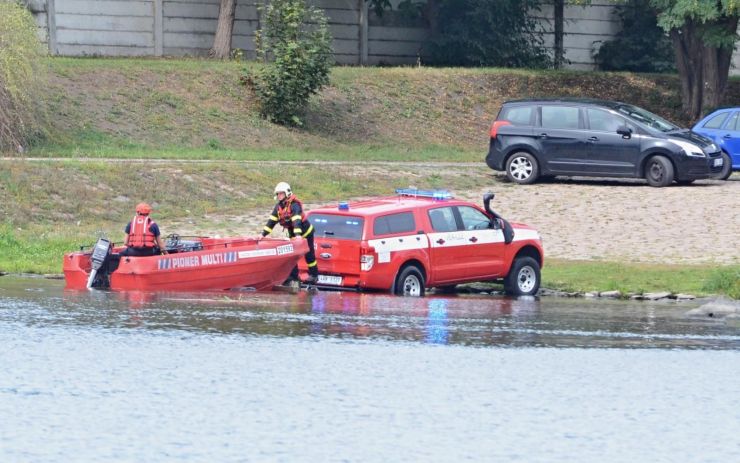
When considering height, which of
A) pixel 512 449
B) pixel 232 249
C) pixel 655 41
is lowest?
pixel 512 449

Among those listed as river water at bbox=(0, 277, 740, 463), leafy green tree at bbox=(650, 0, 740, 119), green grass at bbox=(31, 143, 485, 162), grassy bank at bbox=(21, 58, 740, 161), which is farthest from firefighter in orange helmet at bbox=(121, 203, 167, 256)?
leafy green tree at bbox=(650, 0, 740, 119)

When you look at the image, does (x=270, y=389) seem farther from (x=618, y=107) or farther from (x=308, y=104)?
(x=308, y=104)

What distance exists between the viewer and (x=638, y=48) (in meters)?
46.1

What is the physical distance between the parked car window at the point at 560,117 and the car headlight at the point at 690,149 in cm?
229

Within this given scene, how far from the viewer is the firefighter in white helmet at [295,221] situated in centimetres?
2039

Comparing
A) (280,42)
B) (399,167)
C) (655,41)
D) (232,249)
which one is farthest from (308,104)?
(232,249)

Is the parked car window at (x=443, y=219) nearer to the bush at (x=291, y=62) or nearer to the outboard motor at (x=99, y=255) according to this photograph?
the outboard motor at (x=99, y=255)

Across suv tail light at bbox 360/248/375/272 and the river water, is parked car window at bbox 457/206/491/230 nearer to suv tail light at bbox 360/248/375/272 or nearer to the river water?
the river water

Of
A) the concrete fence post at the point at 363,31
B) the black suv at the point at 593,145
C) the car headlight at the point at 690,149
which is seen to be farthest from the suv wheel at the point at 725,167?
the concrete fence post at the point at 363,31

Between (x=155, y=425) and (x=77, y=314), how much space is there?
5.40m

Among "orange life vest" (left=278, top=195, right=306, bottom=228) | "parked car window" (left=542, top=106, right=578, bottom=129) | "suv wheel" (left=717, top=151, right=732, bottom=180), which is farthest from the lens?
"suv wheel" (left=717, top=151, right=732, bottom=180)

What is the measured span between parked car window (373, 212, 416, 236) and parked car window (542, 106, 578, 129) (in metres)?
11.6

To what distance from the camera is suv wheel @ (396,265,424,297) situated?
67.1 feet

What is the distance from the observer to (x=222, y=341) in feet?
54.4
